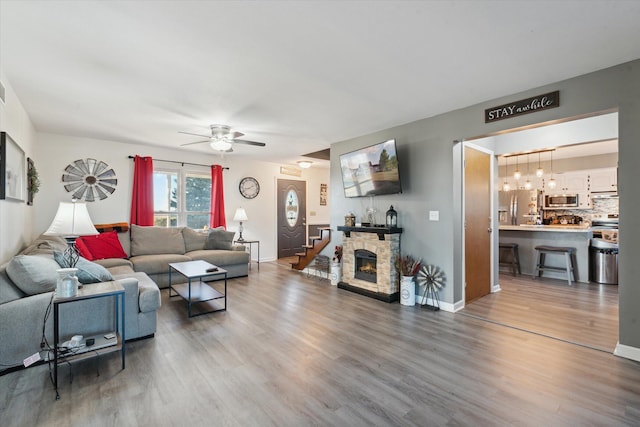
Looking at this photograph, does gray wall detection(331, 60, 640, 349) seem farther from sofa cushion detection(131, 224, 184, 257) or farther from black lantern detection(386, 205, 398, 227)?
sofa cushion detection(131, 224, 184, 257)

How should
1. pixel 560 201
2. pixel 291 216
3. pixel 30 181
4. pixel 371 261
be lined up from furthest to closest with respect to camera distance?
pixel 291 216 → pixel 560 201 → pixel 371 261 → pixel 30 181

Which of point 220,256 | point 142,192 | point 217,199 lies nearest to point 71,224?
point 220,256

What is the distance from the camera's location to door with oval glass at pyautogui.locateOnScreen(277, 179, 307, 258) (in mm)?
7770

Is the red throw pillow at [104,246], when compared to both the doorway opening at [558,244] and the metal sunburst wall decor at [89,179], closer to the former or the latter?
the metal sunburst wall decor at [89,179]

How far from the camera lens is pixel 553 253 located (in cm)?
554

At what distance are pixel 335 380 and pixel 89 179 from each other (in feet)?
18.1

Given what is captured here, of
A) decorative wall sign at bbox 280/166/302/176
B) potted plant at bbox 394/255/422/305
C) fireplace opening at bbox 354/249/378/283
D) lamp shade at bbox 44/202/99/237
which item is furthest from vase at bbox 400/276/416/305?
decorative wall sign at bbox 280/166/302/176

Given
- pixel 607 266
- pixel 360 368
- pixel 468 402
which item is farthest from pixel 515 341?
pixel 607 266

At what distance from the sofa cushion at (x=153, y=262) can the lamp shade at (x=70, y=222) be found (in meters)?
2.42

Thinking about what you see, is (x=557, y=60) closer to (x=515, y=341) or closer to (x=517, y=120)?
(x=517, y=120)

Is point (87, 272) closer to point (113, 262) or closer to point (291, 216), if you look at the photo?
point (113, 262)

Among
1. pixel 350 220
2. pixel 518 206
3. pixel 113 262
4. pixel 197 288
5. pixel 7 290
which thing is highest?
pixel 518 206

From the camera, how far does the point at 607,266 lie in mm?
5051

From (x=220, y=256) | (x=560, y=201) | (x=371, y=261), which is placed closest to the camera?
(x=371, y=261)
